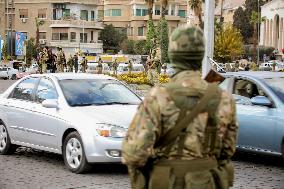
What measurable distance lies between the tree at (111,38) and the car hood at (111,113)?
95052 millimetres

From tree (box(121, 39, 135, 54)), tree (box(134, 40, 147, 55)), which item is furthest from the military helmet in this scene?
tree (box(121, 39, 135, 54))

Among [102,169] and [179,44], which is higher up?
[179,44]

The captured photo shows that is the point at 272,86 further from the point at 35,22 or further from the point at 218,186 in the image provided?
the point at 35,22

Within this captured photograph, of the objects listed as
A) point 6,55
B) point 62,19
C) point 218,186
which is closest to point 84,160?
point 218,186

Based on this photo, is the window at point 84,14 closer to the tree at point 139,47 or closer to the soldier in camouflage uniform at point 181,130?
the tree at point 139,47

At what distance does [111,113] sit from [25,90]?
7.37ft

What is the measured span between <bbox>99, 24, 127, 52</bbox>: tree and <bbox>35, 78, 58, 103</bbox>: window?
309 ft

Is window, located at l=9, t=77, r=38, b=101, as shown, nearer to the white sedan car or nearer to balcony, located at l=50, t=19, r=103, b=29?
the white sedan car

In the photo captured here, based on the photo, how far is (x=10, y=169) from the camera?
391 inches

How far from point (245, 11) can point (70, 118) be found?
12023 cm

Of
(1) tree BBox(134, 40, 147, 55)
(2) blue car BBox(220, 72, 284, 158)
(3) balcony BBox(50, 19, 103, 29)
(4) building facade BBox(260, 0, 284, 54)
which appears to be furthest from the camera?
(4) building facade BBox(260, 0, 284, 54)

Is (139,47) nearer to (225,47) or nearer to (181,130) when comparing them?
(225,47)

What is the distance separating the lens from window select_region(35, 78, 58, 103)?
10414 millimetres

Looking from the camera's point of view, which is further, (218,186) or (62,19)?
(62,19)
